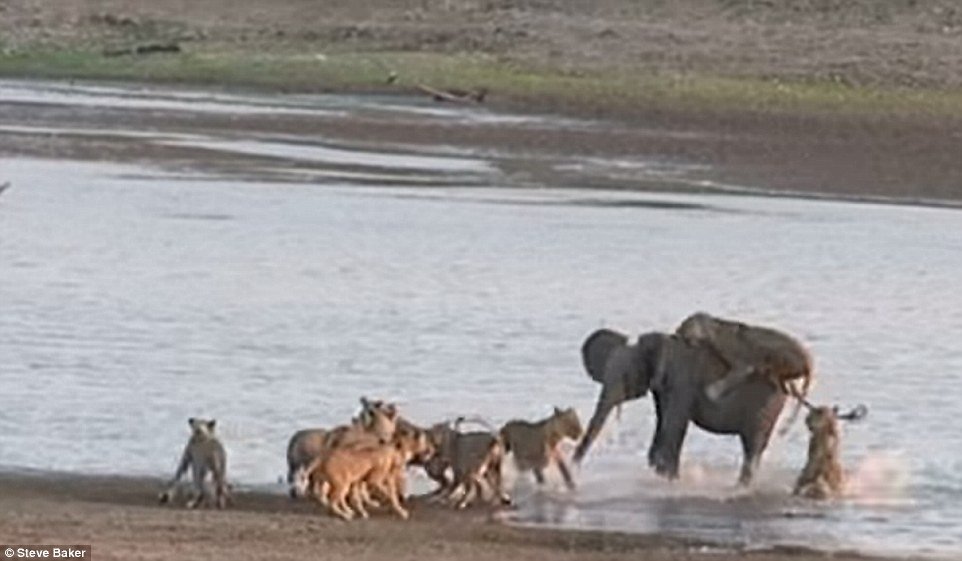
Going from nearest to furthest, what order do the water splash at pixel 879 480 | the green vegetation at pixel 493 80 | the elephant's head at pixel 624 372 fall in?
the water splash at pixel 879 480 → the elephant's head at pixel 624 372 → the green vegetation at pixel 493 80

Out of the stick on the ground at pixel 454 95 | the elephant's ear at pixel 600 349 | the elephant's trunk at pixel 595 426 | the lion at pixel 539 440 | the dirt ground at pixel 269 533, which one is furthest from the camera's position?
the stick on the ground at pixel 454 95

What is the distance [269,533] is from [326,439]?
1.22 m

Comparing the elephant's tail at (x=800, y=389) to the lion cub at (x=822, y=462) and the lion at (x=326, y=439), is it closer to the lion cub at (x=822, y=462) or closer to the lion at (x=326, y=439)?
the lion cub at (x=822, y=462)

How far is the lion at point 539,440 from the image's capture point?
51.7 ft

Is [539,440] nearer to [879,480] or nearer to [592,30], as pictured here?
[879,480]

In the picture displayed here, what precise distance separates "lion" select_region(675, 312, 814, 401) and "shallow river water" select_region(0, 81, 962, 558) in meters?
0.45

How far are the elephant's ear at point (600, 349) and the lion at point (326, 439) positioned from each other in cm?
192

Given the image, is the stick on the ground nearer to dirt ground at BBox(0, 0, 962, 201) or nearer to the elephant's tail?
dirt ground at BBox(0, 0, 962, 201)

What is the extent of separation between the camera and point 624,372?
16719 millimetres

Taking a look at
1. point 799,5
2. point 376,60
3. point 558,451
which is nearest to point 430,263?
point 558,451

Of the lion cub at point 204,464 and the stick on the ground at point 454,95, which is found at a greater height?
the stick on the ground at point 454,95

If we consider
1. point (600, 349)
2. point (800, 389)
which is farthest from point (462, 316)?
point (800, 389)

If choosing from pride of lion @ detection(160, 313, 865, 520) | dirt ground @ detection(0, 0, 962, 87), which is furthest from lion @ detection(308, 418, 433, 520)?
dirt ground @ detection(0, 0, 962, 87)

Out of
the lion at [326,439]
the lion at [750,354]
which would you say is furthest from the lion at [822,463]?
the lion at [326,439]
